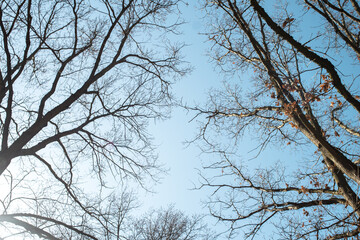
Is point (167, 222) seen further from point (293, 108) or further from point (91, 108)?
point (293, 108)

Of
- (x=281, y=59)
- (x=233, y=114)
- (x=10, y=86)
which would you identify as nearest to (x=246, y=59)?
(x=281, y=59)

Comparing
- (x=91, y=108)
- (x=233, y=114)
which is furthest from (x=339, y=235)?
(x=91, y=108)

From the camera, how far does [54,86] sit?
5453mm

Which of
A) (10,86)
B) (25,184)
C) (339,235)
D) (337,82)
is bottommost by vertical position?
(339,235)

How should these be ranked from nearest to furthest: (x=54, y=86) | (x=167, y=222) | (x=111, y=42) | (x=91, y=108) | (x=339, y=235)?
(x=339, y=235) < (x=54, y=86) < (x=91, y=108) < (x=111, y=42) < (x=167, y=222)

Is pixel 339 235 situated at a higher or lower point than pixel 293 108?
lower

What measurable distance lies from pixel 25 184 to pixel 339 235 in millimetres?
6256

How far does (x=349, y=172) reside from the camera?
3432mm

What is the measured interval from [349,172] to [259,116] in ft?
8.55

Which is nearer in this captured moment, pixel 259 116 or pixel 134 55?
pixel 259 116

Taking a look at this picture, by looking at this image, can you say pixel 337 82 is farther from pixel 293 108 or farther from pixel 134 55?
pixel 134 55

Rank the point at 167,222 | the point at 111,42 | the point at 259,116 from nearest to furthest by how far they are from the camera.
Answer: the point at 259,116 < the point at 111,42 < the point at 167,222

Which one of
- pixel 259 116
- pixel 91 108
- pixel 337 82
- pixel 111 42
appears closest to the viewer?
pixel 337 82

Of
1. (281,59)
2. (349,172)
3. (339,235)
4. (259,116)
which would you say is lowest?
(339,235)
